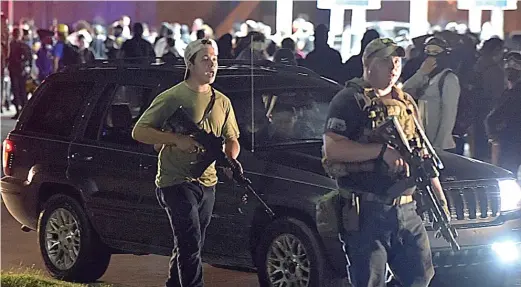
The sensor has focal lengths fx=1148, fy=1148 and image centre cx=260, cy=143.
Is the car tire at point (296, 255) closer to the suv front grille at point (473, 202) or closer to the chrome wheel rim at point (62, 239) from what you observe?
the suv front grille at point (473, 202)

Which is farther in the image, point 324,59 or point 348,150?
point 324,59

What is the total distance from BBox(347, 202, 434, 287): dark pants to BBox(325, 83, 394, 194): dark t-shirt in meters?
0.10

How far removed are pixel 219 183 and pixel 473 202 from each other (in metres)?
1.66

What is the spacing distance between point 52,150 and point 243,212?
1814mm

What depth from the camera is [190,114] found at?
266 inches

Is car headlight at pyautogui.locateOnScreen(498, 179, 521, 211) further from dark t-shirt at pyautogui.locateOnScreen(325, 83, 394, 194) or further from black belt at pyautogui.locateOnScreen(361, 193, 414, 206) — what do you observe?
dark t-shirt at pyautogui.locateOnScreen(325, 83, 394, 194)

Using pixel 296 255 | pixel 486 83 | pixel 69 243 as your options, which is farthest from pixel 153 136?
pixel 486 83

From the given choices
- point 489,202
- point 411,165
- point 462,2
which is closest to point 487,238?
point 489,202

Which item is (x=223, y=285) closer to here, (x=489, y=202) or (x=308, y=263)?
(x=308, y=263)

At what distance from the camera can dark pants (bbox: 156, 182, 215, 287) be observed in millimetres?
6789

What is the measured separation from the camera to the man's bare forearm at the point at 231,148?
22.6 ft

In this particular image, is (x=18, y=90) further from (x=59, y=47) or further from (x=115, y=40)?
(x=115, y=40)

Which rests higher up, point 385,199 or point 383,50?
point 383,50

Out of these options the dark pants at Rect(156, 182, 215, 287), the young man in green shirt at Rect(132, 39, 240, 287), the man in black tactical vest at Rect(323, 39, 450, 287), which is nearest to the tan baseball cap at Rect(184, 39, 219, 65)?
the young man in green shirt at Rect(132, 39, 240, 287)
